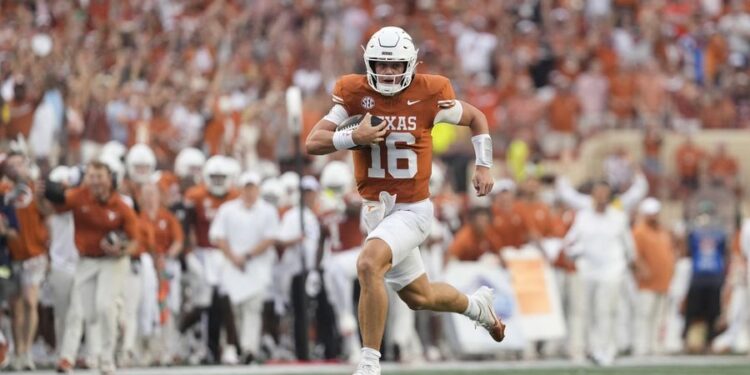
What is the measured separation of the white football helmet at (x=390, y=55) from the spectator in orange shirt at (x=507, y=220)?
6.82 metres

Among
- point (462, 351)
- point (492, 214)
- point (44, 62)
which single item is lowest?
point (462, 351)

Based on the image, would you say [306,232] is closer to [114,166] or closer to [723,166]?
[114,166]

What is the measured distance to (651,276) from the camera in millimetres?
17906

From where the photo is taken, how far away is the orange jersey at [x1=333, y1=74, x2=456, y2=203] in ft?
35.2

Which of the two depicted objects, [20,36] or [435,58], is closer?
[20,36]

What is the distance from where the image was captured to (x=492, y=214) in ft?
56.7

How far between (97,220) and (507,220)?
5007 millimetres

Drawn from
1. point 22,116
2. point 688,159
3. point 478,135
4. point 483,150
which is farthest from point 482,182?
point 688,159

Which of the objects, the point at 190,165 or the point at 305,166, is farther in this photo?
the point at 305,166

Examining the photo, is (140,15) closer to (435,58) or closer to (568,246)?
(435,58)

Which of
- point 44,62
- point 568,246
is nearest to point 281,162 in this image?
point 44,62

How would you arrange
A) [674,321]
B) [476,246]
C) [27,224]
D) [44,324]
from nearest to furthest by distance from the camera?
[27,224] < [44,324] < [476,246] < [674,321]

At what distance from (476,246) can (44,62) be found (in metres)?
5.31

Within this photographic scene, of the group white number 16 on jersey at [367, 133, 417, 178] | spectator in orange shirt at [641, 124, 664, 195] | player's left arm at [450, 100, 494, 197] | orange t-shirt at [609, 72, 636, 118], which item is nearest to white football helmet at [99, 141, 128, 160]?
white number 16 on jersey at [367, 133, 417, 178]
